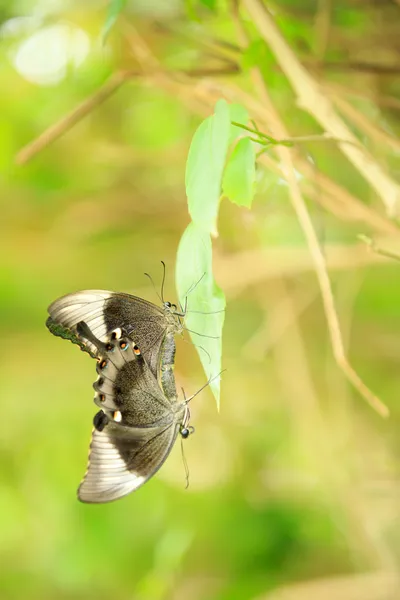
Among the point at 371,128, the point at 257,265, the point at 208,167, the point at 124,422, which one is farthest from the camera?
the point at 257,265

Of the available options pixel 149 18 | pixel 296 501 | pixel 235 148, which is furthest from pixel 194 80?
pixel 296 501

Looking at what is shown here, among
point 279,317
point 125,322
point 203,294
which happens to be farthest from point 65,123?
point 279,317

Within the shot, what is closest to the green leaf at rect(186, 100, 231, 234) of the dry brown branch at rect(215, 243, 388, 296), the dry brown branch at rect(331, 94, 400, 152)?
the dry brown branch at rect(331, 94, 400, 152)

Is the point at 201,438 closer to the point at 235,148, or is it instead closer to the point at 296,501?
the point at 296,501

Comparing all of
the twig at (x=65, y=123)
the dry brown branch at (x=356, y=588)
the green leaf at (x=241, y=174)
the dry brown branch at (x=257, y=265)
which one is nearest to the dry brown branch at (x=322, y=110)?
the green leaf at (x=241, y=174)

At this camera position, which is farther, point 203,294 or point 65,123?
point 65,123

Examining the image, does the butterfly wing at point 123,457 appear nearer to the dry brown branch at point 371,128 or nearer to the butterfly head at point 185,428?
the butterfly head at point 185,428

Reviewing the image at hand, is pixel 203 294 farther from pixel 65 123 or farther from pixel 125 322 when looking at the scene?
pixel 65 123
